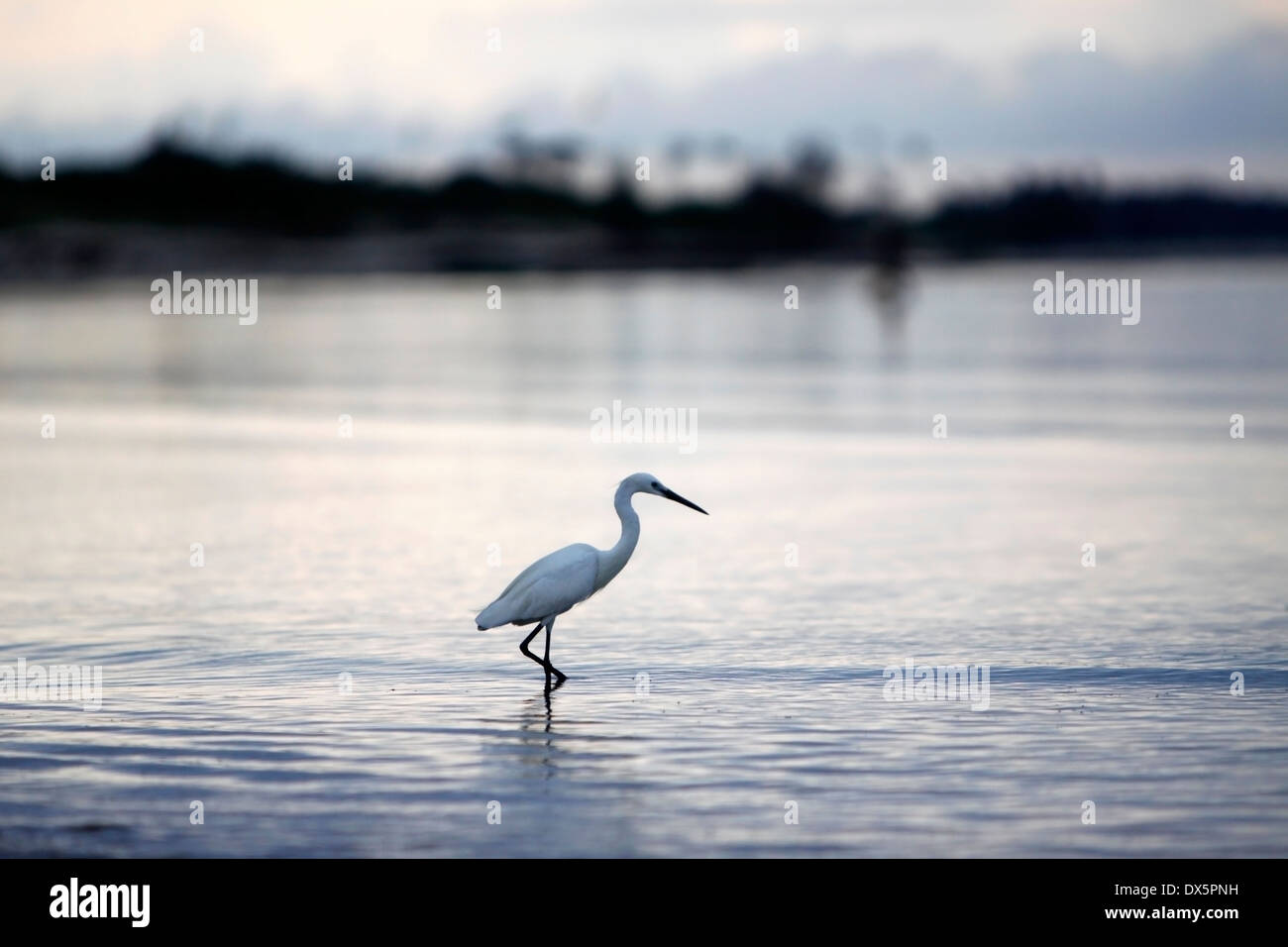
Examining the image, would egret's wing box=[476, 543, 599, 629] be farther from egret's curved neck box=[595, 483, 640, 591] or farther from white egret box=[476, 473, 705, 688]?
egret's curved neck box=[595, 483, 640, 591]

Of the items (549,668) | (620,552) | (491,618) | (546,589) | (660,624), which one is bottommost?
(549,668)

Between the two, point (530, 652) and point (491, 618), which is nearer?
point (491, 618)

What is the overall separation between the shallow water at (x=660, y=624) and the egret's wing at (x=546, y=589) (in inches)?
18.4

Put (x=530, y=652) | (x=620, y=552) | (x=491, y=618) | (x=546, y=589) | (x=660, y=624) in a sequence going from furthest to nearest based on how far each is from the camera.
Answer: (x=660, y=624) < (x=530, y=652) < (x=620, y=552) < (x=491, y=618) < (x=546, y=589)

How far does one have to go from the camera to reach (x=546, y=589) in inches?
482

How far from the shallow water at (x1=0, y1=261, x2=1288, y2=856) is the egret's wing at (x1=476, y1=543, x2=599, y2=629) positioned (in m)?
0.47

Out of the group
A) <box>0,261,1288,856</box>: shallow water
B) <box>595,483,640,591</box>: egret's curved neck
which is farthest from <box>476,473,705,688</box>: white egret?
<box>0,261,1288,856</box>: shallow water

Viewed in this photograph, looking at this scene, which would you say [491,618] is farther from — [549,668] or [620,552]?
[620,552]

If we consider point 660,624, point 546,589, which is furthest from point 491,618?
point 660,624

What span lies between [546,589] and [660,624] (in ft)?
7.93

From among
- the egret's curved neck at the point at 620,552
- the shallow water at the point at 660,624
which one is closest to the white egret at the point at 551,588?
the egret's curved neck at the point at 620,552

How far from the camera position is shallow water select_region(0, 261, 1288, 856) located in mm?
9211

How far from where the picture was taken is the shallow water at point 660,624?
9211 millimetres
